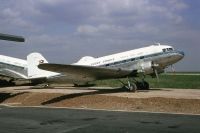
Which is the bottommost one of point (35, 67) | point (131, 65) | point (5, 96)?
point (5, 96)

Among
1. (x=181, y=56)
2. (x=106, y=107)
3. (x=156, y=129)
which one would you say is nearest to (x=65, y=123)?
(x=156, y=129)

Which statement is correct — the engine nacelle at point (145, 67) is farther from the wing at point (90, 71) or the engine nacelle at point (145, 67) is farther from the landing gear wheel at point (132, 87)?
the landing gear wheel at point (132, 87)

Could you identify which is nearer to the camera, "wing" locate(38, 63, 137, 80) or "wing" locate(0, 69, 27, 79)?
"wing" locate(38, 63, 137, 80)

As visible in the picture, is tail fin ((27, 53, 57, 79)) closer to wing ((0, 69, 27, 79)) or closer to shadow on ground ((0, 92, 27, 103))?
shadow on ground ((0, 92, 27, 103))

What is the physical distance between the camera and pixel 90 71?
30.5 meters

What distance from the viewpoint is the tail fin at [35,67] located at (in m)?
37.7

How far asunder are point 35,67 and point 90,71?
32.7ft

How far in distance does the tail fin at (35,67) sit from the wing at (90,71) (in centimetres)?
592

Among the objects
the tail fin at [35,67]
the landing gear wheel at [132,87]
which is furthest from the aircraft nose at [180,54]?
the tail fin at [35,67]

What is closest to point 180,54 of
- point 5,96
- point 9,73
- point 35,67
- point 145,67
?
point 145,67

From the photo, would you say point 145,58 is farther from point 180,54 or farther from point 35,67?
point 35,67

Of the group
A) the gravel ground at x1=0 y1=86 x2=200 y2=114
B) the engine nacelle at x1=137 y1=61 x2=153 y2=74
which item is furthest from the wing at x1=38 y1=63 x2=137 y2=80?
the gravel ground at x1=0 y1=86 x2=200 y2=114

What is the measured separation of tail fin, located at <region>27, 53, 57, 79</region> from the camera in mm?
37700

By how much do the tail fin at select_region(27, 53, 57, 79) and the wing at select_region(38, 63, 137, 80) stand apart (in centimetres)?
592
